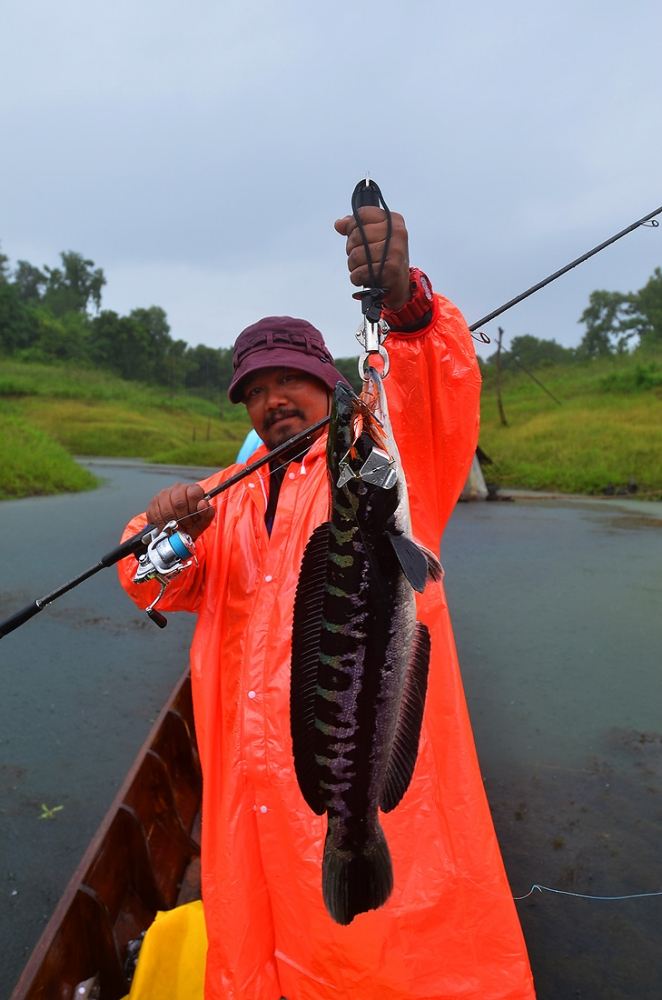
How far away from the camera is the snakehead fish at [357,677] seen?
→ 1.67 m

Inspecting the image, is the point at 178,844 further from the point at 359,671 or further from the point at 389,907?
the point at 359,671

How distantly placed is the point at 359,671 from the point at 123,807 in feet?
8.11

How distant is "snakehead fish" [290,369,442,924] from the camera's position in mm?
1671

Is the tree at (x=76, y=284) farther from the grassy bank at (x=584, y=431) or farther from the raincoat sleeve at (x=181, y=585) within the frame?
the raincoat sleeve at (x=181, y=585)

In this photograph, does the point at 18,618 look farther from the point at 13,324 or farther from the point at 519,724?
the point at 13,324

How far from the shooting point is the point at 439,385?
204 centimetres

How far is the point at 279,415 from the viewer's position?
2.56 metres

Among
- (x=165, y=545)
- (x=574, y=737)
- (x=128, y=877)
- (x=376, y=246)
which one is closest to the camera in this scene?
(x=376, y=246)

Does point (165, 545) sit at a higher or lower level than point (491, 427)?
higher

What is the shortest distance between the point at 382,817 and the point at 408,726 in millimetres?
463

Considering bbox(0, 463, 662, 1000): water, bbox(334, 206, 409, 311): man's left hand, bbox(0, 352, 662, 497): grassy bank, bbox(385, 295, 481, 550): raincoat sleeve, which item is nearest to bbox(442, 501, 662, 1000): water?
bbox(0, 463, 662, 1000): water

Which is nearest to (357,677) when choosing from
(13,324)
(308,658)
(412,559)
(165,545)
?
(308,658)

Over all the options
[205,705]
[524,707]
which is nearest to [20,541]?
[524,707]

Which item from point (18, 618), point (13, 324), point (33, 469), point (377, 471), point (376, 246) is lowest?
point (33, 469)
